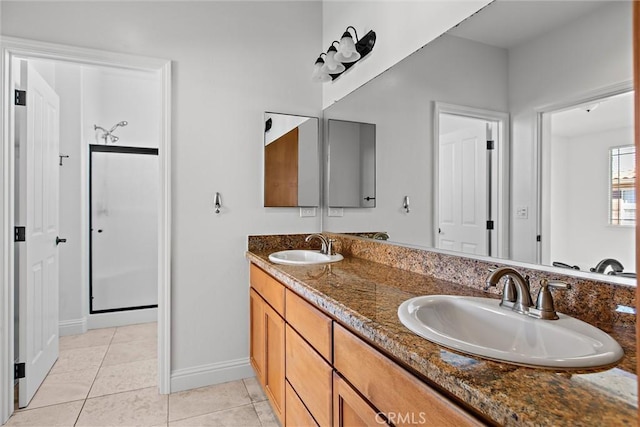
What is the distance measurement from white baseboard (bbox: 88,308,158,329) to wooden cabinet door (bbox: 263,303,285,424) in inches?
86.0

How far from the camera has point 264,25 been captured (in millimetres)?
2424

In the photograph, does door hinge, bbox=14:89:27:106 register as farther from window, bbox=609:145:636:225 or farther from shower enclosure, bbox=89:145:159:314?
window, bbox=609:145:636:225


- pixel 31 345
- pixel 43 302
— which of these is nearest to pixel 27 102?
pixel 43 302

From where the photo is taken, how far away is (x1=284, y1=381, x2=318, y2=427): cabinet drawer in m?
1.30

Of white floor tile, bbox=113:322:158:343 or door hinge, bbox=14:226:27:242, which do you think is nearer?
door hinge, bbox=14:226:27:242

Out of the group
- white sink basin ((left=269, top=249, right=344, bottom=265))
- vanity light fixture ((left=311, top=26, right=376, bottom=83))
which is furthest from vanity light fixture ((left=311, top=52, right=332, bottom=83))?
white sink basin ((left=269, top=249, right=344, bottom=265))

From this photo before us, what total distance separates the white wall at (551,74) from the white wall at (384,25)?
37cm

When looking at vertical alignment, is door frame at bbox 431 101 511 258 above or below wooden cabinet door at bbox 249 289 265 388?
above

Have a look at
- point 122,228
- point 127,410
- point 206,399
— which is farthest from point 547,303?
point 122,228

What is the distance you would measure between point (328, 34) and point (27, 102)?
1971 mm

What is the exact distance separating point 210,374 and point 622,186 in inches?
92.4

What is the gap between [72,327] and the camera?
313 cm

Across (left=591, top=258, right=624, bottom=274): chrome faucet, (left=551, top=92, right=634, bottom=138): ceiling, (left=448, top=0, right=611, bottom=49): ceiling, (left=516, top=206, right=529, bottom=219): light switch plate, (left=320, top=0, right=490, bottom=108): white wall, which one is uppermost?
(left=320, top=0, right=490, bottom=108): white wall

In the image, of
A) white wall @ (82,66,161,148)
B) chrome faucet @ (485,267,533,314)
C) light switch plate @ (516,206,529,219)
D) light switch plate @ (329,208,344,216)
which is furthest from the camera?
A: white wall @ (82,66,161,148)
